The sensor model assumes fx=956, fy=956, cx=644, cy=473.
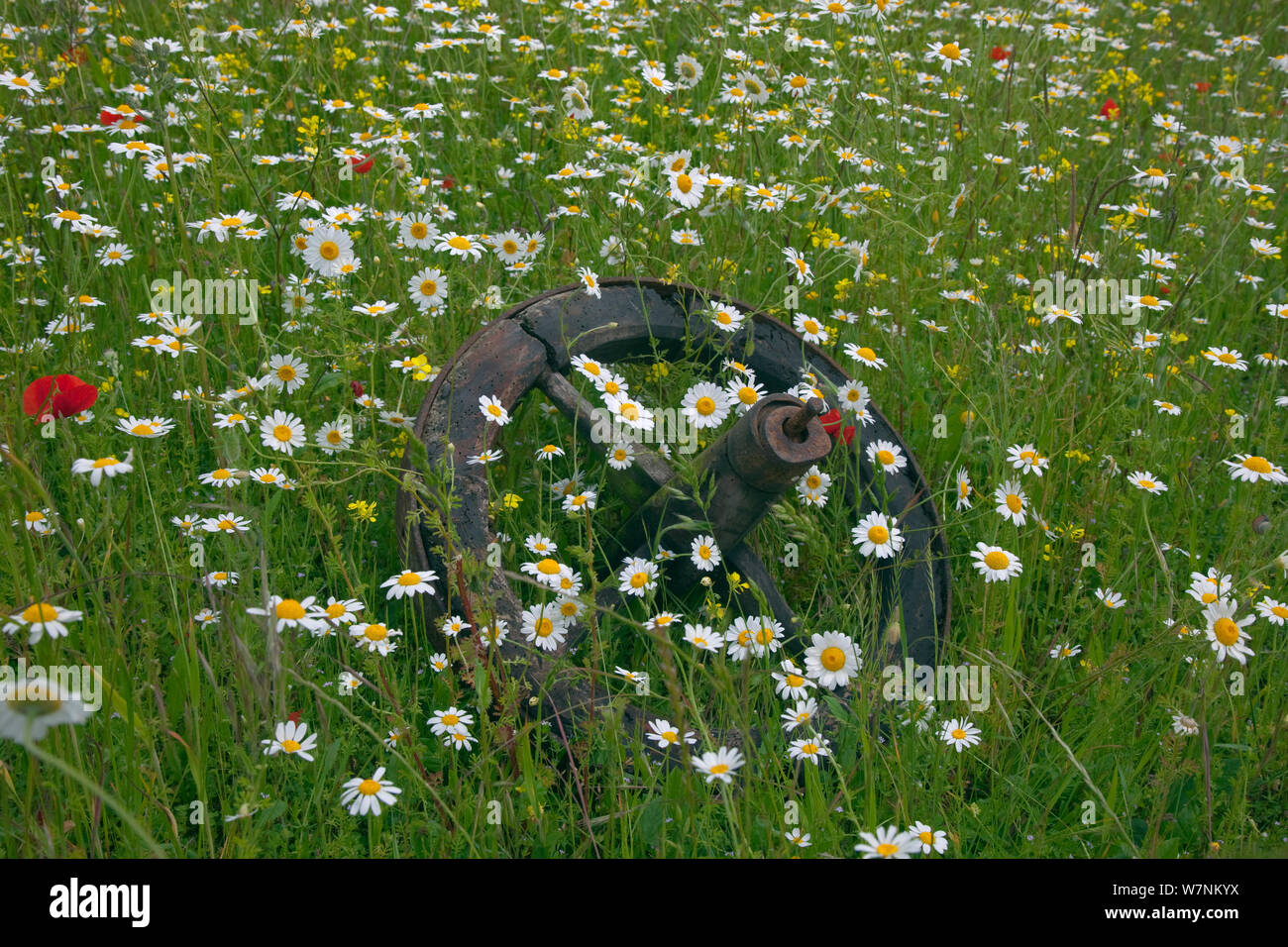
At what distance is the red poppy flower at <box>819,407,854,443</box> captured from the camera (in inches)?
94.0

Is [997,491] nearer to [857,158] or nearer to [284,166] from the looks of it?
[857,158]

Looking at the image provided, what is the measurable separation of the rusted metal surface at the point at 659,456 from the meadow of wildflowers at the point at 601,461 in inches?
2.7

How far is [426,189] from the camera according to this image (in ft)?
9.66

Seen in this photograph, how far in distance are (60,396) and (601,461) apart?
48.4 inches

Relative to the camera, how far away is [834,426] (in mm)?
2391

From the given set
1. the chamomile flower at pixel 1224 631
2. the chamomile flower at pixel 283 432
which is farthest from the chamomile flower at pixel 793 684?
the chamomile flower at pixel 283 432

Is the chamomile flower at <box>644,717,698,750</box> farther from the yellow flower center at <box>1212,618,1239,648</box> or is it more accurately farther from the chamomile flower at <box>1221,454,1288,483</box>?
the chamomile flower at <box>1221,454,1288,483</box>

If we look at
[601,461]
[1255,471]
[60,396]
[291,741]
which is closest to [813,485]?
[601,461]

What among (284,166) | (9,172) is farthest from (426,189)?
(9,172)

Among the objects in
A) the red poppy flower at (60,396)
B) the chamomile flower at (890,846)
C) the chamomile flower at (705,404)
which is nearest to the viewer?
the chamomile flower at (890,846)

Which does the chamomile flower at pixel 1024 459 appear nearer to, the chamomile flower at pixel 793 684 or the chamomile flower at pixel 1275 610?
the chamomile flower at pixel 1275 610

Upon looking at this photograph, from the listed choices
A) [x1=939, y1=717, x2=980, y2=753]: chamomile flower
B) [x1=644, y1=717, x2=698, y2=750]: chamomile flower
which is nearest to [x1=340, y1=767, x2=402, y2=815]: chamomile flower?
[x1=644, y1=717, x2=698, y2=750]: chamomile flower

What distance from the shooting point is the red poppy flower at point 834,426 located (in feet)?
7.83
